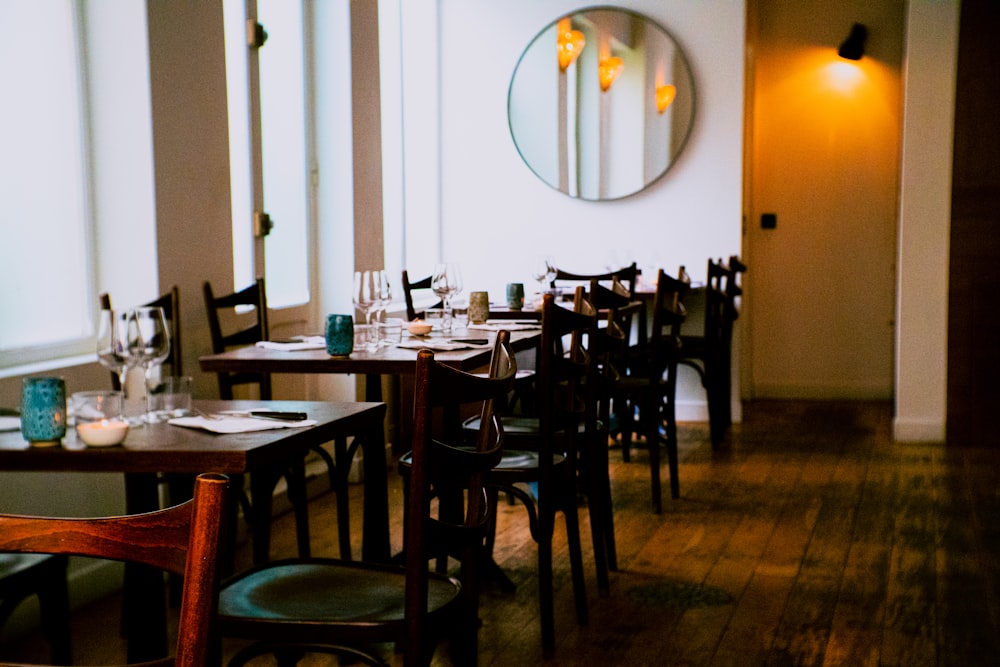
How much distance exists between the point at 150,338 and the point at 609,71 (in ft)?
15.9

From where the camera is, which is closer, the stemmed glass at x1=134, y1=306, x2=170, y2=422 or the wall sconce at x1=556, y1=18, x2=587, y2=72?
the stemmed glass at x1=134, y1=306, x2=170, y2=422

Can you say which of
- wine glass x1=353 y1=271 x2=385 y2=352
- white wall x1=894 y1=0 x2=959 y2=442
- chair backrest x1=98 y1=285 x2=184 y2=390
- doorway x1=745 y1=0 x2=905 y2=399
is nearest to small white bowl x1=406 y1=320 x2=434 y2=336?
wine glass x1=353 y1=271 x2=385 y2=352

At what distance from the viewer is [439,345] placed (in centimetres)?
307

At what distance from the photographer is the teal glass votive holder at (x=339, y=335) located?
2.83m

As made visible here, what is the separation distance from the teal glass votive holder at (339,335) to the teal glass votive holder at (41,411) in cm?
104

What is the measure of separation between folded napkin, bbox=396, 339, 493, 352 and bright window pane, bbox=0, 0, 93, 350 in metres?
1.03

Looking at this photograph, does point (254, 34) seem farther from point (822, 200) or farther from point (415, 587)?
point (822, 200)

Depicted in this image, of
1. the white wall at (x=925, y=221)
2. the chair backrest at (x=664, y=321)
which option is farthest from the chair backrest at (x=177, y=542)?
the white wall at (x=925, y=221)

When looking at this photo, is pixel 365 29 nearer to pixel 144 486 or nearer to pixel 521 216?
pixel 521 216

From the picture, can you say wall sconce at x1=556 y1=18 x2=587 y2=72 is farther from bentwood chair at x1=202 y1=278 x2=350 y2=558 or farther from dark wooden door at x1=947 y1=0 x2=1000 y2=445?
bentwood chair at x1=202 y1=278 x2=350 y2=558

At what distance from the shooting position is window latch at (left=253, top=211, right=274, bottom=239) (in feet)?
14.2

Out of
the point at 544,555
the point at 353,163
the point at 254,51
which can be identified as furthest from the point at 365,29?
the point at 544,555

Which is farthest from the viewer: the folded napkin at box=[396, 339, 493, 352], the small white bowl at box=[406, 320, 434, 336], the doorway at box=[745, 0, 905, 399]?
the doorway at box=[745, 0, 905, 399]

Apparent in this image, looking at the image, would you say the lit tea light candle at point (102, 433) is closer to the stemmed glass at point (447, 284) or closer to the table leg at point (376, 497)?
the table leg at point (376, 497)
